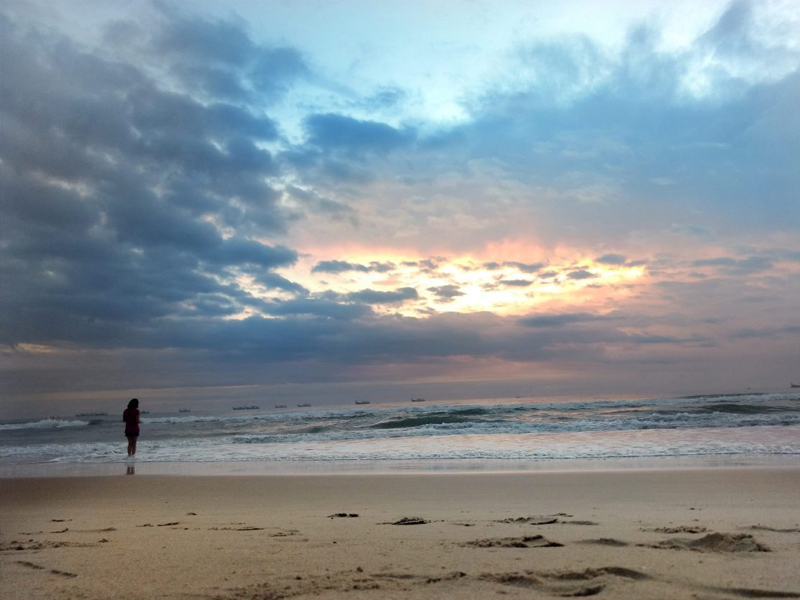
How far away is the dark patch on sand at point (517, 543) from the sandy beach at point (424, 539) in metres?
0.02

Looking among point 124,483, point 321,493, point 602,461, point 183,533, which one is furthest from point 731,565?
point 124,483

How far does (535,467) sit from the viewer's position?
12.3 metres

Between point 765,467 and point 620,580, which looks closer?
point 620,580

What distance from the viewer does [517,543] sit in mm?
5152

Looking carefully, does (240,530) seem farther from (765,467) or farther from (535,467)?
(765,467)

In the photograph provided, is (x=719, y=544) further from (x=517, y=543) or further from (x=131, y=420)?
(x=131, y=420)

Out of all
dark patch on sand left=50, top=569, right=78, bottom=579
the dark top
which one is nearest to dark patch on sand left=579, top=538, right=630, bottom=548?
dark patch on sand left=50, top=569, right=78, bottom=579

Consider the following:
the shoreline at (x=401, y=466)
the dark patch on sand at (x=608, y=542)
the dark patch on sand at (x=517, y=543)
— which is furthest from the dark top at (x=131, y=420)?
the dark patch on sand at (x=608, y=542)

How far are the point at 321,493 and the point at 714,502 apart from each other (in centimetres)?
618

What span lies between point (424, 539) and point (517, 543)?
0.95 metres

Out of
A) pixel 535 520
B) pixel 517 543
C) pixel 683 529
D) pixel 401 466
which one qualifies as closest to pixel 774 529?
pixel 683 529

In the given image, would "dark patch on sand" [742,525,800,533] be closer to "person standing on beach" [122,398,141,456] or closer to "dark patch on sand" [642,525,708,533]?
"dark patch on sand" [642,525,708,533]

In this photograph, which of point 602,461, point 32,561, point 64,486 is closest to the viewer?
point 32,561

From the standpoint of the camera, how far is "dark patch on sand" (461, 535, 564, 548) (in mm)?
5039
